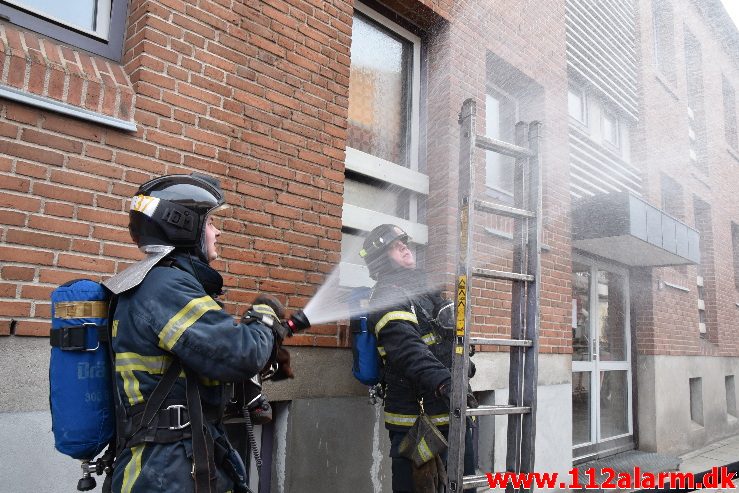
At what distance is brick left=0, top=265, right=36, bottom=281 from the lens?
2.34 metres

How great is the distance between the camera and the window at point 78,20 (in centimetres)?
270

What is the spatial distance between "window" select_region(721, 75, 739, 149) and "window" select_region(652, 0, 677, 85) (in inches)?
139

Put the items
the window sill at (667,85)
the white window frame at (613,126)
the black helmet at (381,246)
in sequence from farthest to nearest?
the window sill at (667,85) < the white window frame at (613,126) < the black helmet at (381,246)

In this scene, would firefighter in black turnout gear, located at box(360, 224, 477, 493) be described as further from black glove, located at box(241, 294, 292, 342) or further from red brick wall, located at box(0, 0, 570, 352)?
black glove, located at box(241, 294, 292, 342)

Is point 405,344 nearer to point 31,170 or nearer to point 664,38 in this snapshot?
point 31,170

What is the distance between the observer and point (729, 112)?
1295 cm

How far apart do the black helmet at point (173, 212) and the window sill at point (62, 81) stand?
957mm

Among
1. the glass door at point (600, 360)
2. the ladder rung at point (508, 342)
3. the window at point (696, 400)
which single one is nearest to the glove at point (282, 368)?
the ladder rung at point (508, 342)

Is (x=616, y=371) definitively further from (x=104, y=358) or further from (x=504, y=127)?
(x=104, y=358)

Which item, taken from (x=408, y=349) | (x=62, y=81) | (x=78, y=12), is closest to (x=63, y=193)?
(x=62, y=81)

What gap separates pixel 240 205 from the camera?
10.6 feet

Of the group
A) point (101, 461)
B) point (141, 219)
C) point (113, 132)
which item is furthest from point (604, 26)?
point (101, 461)

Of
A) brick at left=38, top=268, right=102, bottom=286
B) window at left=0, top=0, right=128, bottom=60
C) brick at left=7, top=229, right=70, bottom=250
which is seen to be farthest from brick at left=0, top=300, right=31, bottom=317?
window at left=0, top=0, right=128, bottom=60

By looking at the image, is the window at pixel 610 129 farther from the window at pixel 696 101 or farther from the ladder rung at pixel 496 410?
the ladder rung at pixel 496 410
